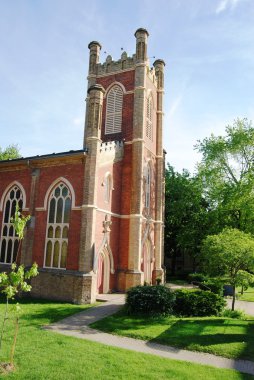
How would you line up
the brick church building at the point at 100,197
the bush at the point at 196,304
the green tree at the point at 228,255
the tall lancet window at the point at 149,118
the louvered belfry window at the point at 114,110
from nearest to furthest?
the bush at the point at 196,304 < the green tree at the point at 228,255 < the brick church building at the point at 100,197 < the louvered belfry window at the point at 114,110 < the tall lancet window at the point at 149,118

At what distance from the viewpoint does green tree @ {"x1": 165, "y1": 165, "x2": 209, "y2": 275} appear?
34.9 meters

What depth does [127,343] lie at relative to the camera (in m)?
11.8

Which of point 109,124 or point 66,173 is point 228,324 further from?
point 109,124

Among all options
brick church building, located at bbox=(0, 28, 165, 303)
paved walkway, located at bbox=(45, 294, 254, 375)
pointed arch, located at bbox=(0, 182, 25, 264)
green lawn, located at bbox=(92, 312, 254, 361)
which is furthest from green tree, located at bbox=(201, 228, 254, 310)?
pointed arch, located at bbox=(0, 182, 25, 264)

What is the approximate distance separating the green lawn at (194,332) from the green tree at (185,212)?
1837 cm

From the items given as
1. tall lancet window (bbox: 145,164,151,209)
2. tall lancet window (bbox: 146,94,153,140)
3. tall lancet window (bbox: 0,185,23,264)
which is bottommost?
tall lancet window (bbox: 0,185,23,264)

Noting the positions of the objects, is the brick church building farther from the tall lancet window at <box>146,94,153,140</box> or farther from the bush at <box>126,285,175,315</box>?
the bush at <box>126,285,175,315</box>

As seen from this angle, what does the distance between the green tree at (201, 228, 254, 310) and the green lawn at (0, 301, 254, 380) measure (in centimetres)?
882

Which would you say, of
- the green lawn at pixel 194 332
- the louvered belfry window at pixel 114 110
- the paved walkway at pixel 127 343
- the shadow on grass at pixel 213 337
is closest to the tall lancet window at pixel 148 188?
the louvered belfry window at pixel 114 110

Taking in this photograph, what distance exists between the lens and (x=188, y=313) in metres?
16.5

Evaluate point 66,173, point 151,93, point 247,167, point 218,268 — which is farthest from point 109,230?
point 247,167

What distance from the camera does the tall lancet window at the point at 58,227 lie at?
19.8 m

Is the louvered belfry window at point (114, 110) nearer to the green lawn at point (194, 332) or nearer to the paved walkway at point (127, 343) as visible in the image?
the paved walkway at point (127, 343)

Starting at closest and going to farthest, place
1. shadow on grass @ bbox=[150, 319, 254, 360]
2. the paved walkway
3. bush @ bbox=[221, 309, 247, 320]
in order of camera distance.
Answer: the paved walkway
shadow on grass @ bbox=[150, 319, 254, 360]
bush @ bbox=[221, 309, 247, 320]
